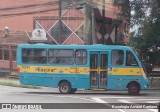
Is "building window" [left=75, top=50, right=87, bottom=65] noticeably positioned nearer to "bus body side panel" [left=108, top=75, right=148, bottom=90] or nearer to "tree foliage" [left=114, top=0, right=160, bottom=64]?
"bus body side panel" [left=108, top=75, right=148, bottom=90]

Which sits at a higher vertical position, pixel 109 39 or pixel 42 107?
pixel 109 39

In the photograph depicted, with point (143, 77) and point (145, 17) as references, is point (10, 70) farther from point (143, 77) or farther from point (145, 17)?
point (143, 77)

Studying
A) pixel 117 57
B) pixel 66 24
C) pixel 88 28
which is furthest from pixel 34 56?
pixel 66 24

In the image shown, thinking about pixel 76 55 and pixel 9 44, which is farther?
pixel 9 44

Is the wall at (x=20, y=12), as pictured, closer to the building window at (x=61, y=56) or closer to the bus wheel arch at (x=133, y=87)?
the building window at (x=61, y=56)

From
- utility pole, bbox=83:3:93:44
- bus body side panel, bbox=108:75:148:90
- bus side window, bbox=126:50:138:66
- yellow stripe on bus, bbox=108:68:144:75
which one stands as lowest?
bus body side panel, bbox=108:75:148:90

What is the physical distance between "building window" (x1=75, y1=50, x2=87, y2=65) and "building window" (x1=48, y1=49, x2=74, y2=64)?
28cm

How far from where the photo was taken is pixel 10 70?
39781 millimetres

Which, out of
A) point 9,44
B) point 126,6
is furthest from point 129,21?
point 9,44

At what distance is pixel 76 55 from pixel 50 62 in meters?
1.54

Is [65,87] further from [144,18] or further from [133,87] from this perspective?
[144,18]

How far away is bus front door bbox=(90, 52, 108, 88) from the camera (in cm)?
2347

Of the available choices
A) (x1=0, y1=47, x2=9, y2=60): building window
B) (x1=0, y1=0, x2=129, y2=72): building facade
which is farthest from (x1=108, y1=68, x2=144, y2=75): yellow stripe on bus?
(x1=0, y1=47, x2=9, y2=60): building window

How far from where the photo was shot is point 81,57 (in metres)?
23.7
